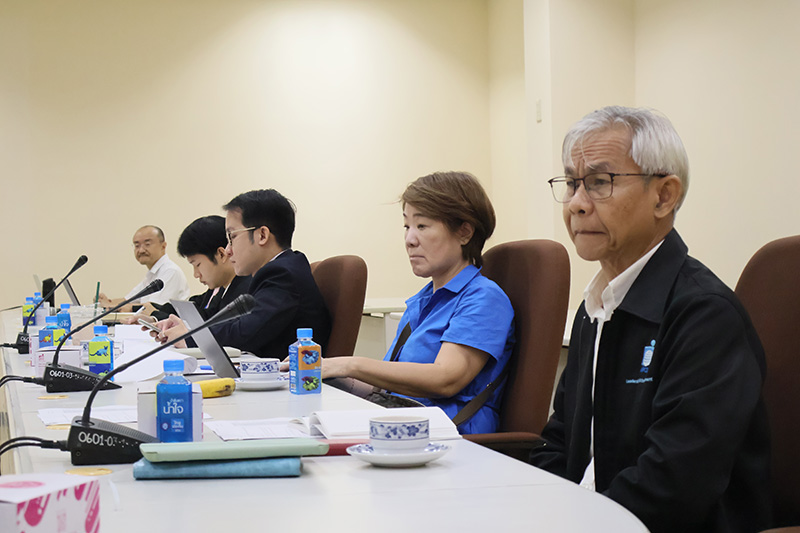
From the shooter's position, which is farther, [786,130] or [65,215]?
[65,215]

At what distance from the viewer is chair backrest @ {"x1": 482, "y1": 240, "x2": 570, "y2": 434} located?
1.92 meters

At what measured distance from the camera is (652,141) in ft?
4.72

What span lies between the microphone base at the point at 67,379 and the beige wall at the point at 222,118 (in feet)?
16.0

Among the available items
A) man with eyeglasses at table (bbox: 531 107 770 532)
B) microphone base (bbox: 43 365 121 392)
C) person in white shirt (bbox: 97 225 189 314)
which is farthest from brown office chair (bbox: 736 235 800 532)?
person in white shirt (bbox: 97 225 189 314)

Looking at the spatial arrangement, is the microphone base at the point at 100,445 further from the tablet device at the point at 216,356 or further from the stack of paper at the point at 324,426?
the tablet device at the point at 216,356

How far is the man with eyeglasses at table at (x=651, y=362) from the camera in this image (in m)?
1.20

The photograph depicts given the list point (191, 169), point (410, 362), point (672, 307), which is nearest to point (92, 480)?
point (672, 307)

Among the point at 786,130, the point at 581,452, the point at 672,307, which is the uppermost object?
the point at 786,130

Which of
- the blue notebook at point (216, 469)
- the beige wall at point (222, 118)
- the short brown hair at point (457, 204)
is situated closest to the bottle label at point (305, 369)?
the short brown hair at point (457, 204)

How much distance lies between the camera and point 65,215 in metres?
6.60

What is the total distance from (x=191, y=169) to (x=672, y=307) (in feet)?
19.5

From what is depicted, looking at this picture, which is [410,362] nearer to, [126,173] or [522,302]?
[522,302]

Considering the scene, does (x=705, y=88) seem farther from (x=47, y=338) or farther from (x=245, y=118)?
(x=245, y=118)

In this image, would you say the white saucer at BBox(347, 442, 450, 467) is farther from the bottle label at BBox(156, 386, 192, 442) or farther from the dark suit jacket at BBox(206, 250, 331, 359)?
the dark suit jacket at BBox(206, 250, 331, 359)
